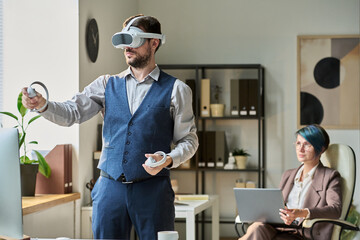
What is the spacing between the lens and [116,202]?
84.8 inches

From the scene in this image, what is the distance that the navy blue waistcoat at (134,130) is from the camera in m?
2.19

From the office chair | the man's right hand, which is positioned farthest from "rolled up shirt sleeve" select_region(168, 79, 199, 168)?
the office chair

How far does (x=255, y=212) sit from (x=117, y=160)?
4.64ft

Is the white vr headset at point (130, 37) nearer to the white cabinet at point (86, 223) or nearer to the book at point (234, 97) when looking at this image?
the white cabinet at point (86, 223)

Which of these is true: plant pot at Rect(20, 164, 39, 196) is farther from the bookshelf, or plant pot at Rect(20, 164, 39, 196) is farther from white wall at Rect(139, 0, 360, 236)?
white wall at Rect(139, 0, 360, 236)

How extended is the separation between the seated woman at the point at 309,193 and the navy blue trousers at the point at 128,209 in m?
1.29

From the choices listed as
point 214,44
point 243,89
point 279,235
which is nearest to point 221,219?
point 243,89

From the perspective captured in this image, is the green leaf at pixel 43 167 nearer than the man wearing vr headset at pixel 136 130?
No

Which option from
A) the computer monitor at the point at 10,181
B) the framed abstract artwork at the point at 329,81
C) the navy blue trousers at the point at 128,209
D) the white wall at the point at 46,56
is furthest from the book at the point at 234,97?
the computer monitor at the point at 10,181

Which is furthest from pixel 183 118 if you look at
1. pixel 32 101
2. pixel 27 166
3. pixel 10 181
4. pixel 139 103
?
pixel 27 166

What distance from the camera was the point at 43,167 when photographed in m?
3.62

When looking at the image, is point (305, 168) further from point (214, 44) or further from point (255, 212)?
point (214, 44)

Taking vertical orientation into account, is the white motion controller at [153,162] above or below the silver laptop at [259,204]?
above

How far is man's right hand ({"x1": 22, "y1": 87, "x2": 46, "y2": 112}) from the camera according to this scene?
6.45 feet
